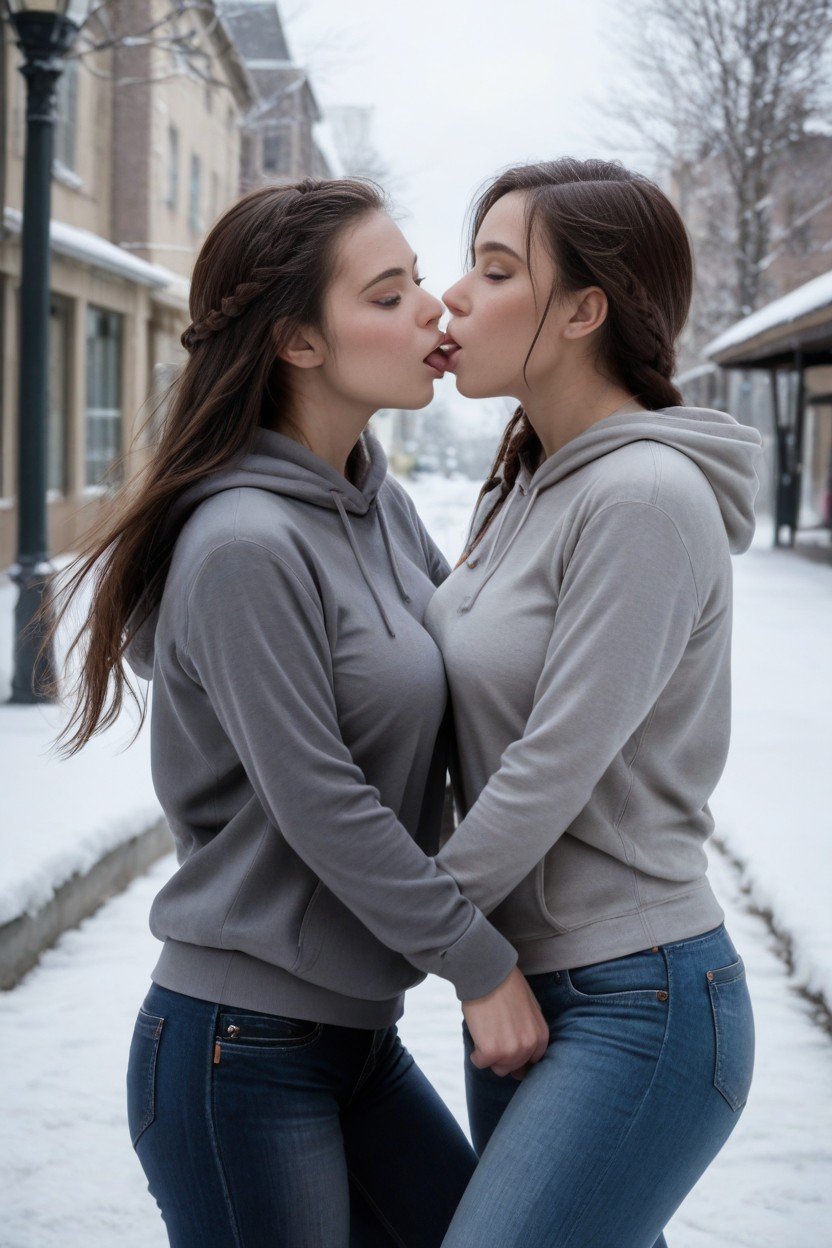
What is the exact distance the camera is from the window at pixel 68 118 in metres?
17.1

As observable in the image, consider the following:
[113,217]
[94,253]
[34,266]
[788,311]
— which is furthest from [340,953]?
[113,217]

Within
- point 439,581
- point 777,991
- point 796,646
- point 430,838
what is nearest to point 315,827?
point 430,838

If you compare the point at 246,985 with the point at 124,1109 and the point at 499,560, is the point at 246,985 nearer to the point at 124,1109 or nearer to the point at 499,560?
the point at 499,560

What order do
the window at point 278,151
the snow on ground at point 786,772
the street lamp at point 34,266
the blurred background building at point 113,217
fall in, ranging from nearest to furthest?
the snow on ground at point 786,772 → the street lamp at point 34,266 → the blurred background building at point 113,217 → the window at point 278,151

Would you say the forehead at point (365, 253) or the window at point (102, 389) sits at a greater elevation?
the window at point (102, 389)

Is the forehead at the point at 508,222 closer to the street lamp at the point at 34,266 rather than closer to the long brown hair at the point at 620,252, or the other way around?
the long brown hair at the point at 620,252

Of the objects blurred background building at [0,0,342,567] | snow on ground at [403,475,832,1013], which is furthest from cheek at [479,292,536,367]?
blurred background building at [0,0,342,567]

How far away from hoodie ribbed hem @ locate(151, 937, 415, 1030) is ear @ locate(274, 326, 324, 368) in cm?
84

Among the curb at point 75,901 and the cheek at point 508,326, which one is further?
the curb at point 75,901

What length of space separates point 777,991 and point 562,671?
9.76ft

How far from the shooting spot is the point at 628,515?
1730mm

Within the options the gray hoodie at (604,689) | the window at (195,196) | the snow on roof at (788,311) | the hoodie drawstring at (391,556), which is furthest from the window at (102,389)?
the gray hoodie at (604,689)

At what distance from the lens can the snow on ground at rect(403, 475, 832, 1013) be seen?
473 centimetres

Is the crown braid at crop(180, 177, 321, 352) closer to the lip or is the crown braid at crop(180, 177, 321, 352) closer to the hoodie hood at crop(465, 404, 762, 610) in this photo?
the lip
